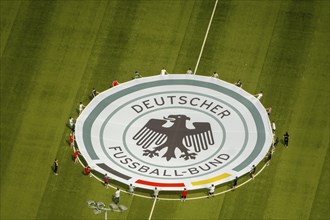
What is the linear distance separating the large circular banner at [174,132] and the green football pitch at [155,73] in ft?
3.89

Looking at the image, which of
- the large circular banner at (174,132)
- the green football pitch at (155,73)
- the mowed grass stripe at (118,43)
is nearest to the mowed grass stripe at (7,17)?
the green football pitch at (155,73)

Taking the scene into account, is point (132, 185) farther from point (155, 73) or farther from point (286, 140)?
point (155, 73)

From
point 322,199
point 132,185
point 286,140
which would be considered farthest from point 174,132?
point 322,199

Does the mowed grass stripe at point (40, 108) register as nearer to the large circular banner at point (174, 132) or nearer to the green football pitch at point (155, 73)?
the green football pitch at point (155, 73)

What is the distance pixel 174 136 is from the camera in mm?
92625

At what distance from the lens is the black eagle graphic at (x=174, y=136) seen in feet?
300

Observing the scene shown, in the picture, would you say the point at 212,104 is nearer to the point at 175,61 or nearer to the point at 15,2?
the point at 175,61

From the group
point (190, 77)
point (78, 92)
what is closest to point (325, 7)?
point (190, 77)

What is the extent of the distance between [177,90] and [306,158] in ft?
40.4

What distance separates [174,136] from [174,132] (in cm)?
48

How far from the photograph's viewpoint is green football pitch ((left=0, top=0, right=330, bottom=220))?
88.4m

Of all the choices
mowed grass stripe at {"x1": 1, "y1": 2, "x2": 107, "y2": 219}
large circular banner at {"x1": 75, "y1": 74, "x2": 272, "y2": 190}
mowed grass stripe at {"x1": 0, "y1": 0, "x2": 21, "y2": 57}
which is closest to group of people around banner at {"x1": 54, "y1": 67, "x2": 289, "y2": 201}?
large circular banner at {"x1": 75, "y1": 74, "x2": 272, "y2": 190}

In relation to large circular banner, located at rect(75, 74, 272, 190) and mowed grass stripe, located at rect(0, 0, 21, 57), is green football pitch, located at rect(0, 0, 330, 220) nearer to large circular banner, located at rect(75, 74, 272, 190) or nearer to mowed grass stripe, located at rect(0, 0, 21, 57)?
mowed grass stripe, located at rect(0, 0, 21, 57)

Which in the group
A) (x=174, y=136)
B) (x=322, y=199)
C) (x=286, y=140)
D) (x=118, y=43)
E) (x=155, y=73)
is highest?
(x=118, y=43)
